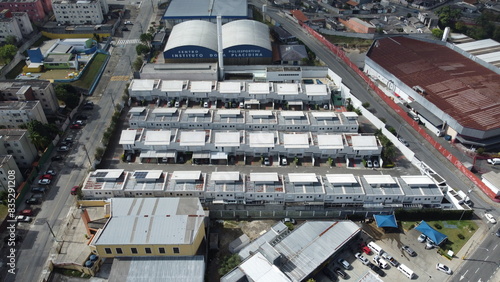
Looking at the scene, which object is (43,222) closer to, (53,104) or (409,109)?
(53,104)

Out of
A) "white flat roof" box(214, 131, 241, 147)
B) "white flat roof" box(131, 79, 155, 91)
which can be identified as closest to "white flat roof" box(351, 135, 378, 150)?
"white flat roof" box(214, 131, 241, 147)

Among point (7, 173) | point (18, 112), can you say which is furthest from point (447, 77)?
point (18, 112)

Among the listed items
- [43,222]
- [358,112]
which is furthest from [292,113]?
[43,222]

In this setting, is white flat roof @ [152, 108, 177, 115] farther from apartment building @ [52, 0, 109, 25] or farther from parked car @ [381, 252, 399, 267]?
apartment building @ [52, 0, 109, 25]

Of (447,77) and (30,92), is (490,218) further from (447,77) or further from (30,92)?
(30,92)

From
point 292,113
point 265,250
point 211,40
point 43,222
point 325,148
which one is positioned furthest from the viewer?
point 211,40
